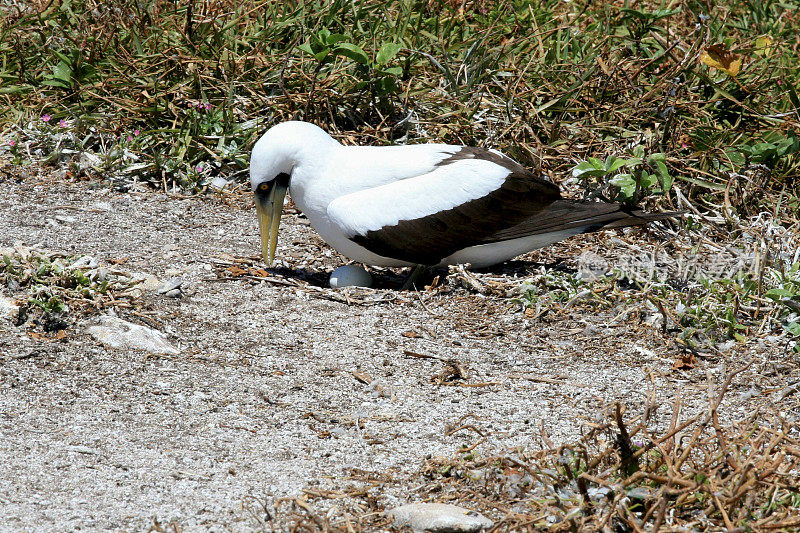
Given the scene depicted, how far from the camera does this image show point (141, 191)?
5797 mm

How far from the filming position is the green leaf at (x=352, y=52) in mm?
5938

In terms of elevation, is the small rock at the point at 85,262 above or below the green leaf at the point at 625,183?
below

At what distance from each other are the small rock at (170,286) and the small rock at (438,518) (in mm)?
1984

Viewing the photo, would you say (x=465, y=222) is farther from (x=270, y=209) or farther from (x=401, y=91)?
(x=401, y=91)

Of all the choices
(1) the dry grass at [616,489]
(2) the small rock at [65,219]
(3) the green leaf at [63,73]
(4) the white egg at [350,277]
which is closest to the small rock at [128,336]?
(4) the white egg at [350,277]

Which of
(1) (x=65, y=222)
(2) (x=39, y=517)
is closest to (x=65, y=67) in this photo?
(1) (x=65, y=222)

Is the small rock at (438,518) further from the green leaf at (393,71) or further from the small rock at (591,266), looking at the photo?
the green leaf at (393,71)

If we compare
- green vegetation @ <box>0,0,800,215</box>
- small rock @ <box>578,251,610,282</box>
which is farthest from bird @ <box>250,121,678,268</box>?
green vegetation @ <box>0,0,800,215</box>

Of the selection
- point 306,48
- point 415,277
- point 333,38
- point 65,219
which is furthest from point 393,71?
point 65,219

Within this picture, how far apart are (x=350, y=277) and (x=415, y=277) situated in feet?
1.10

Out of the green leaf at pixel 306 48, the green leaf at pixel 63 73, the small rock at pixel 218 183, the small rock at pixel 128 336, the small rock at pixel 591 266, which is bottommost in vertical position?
the small rock at pixel 128 336

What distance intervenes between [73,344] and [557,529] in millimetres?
2099

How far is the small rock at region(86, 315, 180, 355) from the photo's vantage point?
368cm

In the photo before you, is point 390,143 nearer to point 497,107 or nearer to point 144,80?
point 497,107
